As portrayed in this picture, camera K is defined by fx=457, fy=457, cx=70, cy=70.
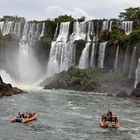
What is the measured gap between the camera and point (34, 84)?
114 metres

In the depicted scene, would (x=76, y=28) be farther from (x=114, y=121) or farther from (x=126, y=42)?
(x=114, y=121)

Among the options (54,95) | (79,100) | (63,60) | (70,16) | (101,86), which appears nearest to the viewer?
(79,100)

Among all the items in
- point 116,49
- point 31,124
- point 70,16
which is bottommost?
point 31,124

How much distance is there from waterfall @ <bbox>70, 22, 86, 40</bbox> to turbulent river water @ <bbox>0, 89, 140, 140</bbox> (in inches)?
1471

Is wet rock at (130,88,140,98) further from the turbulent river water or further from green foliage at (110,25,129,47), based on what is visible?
green foliage at (110,25,129,47)

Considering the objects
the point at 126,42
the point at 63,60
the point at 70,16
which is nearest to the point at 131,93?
the point at 126,42

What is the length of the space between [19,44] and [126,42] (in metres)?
32.4

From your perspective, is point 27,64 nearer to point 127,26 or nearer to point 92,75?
point 92,75

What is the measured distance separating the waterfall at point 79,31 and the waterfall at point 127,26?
10.6 metres

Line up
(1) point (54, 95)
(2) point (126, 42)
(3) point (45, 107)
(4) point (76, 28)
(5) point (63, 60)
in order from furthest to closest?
(4) point (76, 28) < (5) point (63, 60) < (2) point (126, 42) < (1) point (54, 95) < (3) point (45, 107)

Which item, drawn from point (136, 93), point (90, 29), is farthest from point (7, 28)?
point (136, 93)

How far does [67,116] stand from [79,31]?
6551cm

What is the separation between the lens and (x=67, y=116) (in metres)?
61.6

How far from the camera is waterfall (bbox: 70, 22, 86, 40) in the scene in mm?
124162
